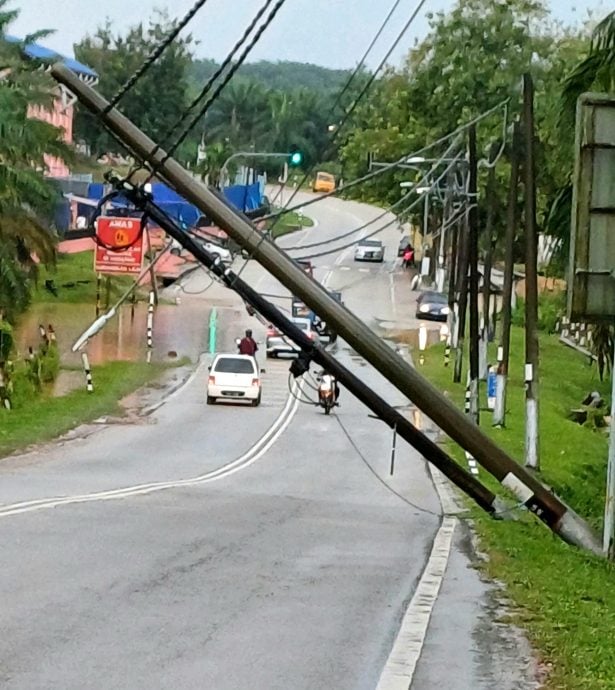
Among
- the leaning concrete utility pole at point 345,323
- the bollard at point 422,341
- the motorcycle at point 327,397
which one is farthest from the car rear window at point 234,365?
the leaning concrete utility pole at point 345,323

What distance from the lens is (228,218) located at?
17422 millimetres

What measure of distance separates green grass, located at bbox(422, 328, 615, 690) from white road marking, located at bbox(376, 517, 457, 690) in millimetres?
572

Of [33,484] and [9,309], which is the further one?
[9,309]

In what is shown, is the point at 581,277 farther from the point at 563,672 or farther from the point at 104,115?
the point at 563,672

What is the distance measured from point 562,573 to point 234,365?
29319 millimetres

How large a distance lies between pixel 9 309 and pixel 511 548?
95.3 feet

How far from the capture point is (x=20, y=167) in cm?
4328

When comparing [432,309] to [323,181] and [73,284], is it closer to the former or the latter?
[73,284]

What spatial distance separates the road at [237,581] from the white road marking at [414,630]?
19 millimetres

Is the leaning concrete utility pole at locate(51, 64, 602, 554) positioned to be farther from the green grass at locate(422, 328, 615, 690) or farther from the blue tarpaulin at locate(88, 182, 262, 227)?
the blue tarpaulin at locate(88, 182, 262, 227)

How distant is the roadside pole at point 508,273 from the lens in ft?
108

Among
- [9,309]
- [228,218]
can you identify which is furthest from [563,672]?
[9,309]

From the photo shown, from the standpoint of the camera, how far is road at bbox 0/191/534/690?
8.45 meters

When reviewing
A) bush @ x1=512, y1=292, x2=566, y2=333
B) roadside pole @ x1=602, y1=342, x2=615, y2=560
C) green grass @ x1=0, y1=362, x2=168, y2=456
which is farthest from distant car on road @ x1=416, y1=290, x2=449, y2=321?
roadside pole @ x1=602, y1=342, x2=615, y2=560
